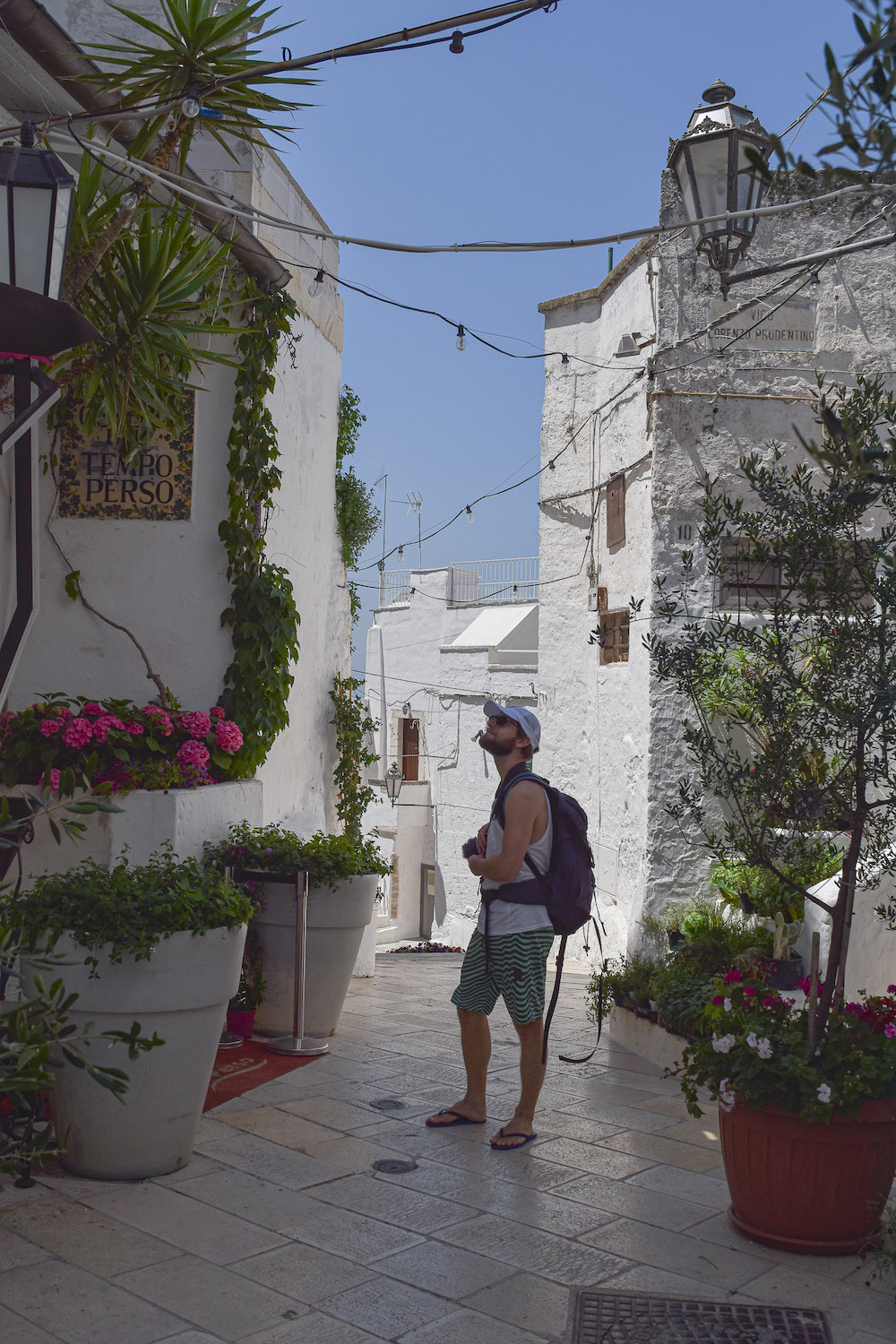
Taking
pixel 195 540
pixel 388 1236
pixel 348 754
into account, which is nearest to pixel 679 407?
pixel 348 754

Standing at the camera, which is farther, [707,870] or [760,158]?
[707,870]

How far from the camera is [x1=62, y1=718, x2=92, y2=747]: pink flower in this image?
19.2 feet

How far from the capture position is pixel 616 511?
10.1 m

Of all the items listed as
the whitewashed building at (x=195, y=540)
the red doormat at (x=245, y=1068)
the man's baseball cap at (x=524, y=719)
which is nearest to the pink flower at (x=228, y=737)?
the whitewashed building at (x=195, y=540)

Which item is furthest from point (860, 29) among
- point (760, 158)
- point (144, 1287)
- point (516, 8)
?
point (144, 1287)

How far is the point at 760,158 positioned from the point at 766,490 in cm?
185

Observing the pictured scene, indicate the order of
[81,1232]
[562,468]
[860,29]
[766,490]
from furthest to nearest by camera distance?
[562,468]
[766,490]
[81,1232]
[860,29]

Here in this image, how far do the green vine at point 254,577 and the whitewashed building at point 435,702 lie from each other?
14.5 metres

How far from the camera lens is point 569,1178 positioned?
4352 millimetres

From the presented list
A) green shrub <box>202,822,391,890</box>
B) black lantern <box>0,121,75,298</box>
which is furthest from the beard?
black lantern <box>0,121,75,298</box>

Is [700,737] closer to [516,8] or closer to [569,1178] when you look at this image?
[569,1178]

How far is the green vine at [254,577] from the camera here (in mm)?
6754

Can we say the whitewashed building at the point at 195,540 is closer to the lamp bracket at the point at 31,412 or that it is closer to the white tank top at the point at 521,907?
the white tank top at the point at 521,907

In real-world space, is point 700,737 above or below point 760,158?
below
